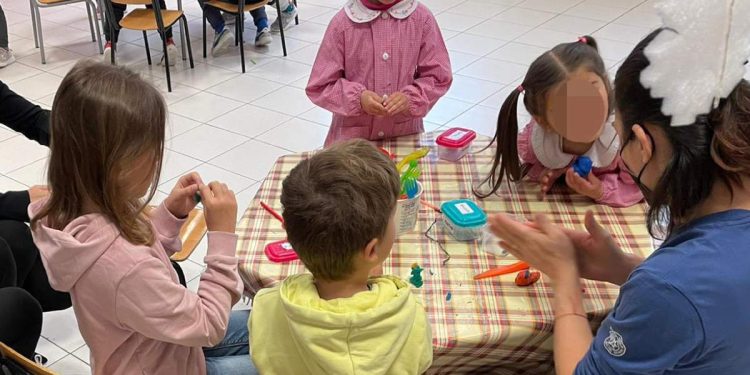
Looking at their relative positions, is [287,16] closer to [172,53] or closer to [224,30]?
[224,30]

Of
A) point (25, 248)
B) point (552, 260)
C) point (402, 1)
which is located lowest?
point (25, 248)

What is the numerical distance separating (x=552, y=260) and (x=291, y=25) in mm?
4501

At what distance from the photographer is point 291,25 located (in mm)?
5477

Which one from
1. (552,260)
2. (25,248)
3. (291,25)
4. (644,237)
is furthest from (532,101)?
(291,25)

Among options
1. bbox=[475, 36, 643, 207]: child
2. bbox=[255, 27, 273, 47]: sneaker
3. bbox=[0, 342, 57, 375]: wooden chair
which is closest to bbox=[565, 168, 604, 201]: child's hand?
bbox=[475, 36, 643, 207]: child

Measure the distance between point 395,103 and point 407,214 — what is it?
1.91ft

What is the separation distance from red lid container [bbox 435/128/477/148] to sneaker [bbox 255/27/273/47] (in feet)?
10.9

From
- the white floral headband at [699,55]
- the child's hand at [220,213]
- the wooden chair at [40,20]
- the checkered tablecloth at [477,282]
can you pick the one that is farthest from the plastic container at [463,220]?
the wooden chair at [40,20]

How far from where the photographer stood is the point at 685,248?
102cm

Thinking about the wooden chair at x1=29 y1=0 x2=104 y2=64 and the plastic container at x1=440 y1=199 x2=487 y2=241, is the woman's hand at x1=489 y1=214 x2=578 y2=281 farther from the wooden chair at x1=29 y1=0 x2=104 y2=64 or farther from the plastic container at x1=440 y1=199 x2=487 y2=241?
the wooden chair at x1=29 y1=0 x2=104 y2=64

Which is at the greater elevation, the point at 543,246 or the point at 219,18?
the point at 543,246

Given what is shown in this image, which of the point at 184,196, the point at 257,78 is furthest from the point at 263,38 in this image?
the point at 184,196

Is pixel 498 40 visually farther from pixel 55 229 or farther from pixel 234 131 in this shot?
pixel 55 229

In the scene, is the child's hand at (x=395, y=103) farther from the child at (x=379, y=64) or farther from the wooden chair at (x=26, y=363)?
the wooden chair at (x=26, y=363)
